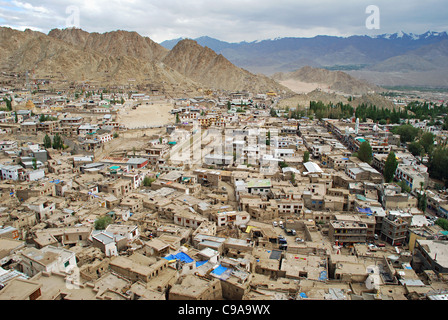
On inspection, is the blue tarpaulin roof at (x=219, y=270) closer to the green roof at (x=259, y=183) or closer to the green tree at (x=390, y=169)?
the green roof at (x=259, y=183)

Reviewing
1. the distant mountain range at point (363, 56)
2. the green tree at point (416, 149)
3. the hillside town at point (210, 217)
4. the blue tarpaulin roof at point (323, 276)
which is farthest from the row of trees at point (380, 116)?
the distant mountain range at point (363, 56)

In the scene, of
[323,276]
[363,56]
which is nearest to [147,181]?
[323,276]

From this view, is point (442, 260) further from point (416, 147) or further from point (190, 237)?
point (416, 147)

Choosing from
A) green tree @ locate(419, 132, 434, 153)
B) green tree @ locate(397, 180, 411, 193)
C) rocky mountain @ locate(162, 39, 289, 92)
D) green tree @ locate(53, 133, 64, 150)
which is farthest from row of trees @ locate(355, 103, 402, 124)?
green tree @ locate(53, 133, 64, 150)

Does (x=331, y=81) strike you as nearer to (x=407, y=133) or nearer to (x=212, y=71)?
(x=212, y=71)

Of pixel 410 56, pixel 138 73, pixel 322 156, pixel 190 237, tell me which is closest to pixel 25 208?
pixel 190 237

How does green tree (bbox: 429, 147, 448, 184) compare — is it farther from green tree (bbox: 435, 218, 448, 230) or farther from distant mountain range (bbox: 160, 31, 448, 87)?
distant mountain range (bbox: 160, 31, 448, 87)
